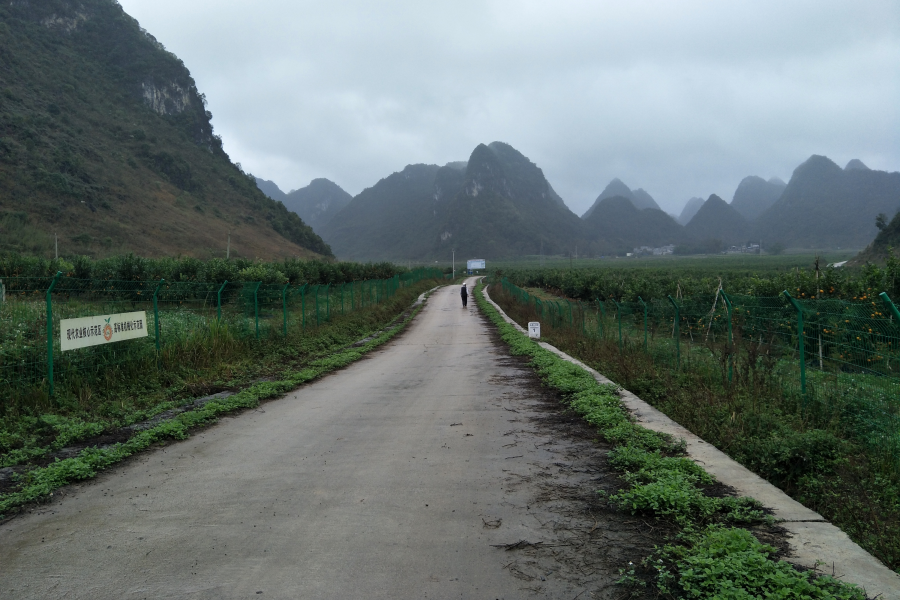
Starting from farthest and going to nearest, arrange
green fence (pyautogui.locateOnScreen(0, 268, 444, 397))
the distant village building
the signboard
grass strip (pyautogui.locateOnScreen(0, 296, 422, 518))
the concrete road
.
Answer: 1. the distant village building
2. the signboard
3. green fence (pyautogui.locateOnScreen(0, 268, 444, 397))
4. grass strip (pyautogui.locateOnScreen(0, 296, 422, 518))
5. the concrete road

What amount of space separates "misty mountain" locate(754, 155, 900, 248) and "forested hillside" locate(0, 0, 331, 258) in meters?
154

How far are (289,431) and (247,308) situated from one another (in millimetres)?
8446

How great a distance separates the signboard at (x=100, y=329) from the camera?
8.67 metres

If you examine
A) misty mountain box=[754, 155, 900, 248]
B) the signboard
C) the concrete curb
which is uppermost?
misty mountain box=[754, 155, 900, 248]

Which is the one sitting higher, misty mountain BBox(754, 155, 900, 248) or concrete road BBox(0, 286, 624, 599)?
misty mountain BBox(754, 155, 900, 248)

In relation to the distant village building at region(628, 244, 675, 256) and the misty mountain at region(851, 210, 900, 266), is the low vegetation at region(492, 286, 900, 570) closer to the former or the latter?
the misty mountain at region(851, 210, 900, 266)

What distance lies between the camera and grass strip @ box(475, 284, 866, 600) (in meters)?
3.13

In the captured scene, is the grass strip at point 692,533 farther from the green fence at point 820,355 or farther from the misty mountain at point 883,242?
A: the misty mountain at point 883,242

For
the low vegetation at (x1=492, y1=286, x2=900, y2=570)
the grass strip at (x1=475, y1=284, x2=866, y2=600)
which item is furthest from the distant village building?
the grass strip at (x1=475, y1=284, x2=866, y2=600)

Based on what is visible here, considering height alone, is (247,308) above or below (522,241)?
below

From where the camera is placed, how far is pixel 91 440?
6984 mm

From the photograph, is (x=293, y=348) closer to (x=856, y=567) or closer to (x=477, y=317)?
(x=856, y=567)

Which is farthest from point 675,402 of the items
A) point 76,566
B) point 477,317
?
point 477,317

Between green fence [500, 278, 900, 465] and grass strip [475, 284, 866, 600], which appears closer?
grass strip [475, 284, 866, 600]
